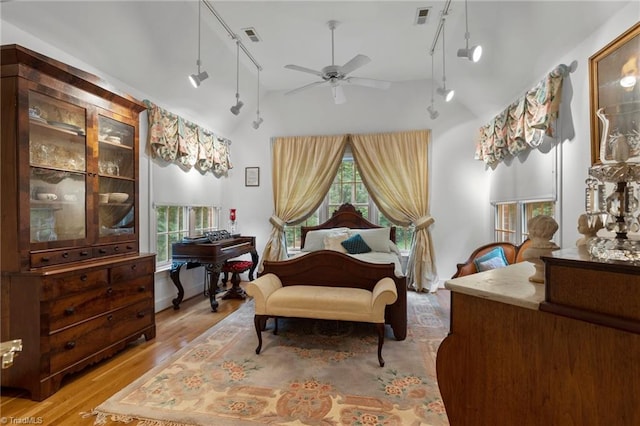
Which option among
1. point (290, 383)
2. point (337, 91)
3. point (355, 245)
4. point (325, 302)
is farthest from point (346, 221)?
point (290, 383)

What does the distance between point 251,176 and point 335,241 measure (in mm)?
2118

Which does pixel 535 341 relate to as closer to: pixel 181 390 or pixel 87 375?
pixel 181 390

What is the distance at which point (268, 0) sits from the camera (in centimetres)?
290

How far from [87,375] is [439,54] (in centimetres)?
505

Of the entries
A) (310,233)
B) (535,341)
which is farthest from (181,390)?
(310,233)

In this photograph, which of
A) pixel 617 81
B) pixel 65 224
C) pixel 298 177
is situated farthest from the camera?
pixel 298 177

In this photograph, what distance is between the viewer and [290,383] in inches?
87.6

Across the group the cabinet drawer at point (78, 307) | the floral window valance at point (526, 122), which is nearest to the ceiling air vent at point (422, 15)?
the floral window valance at point (526, 122)

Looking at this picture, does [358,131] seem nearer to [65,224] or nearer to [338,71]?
[338,71]

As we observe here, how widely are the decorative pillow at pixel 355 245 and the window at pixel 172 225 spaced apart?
87.3 inches

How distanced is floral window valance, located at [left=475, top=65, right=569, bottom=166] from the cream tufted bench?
80.4 inches

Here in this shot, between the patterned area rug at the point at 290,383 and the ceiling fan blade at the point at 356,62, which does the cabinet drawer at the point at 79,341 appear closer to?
the patterned area rug at the point at 290,383

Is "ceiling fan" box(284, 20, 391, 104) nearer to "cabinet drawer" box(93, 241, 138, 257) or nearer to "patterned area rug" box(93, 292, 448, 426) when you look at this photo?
"cabinet drawer" box(93, 241, 138, 257)

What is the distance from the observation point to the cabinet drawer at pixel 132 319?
2607mm
